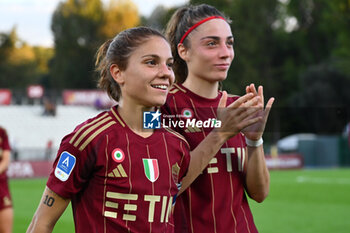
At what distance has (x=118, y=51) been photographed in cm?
302

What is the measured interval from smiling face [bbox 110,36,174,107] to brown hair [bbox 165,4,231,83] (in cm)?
46

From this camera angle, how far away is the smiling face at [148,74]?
2883mm

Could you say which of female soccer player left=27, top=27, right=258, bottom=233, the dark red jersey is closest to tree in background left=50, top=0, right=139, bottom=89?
the dark red jersey

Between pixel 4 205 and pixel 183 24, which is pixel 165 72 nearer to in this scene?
pixel 183 24

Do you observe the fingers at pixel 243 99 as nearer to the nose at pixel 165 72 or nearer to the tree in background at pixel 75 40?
the nose at pixel 165 72

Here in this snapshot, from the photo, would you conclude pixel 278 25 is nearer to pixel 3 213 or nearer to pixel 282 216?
pixel 282 216

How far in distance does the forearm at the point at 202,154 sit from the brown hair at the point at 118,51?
50 cm

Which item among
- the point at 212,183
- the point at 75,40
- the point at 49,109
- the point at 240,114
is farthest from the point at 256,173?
the point at 75,40

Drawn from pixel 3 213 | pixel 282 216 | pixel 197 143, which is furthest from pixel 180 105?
pixel 282 216

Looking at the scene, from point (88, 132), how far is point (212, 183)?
788 mm

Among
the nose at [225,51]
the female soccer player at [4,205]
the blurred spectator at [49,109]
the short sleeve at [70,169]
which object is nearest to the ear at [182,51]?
the nose at [225,51]

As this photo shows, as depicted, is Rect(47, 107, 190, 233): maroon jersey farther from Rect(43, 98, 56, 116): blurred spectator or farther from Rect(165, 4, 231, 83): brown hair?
Rect(43, 98, 56, 116): blurred spectator

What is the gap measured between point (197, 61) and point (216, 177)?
65cm

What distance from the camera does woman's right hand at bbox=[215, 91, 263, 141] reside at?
290cm
